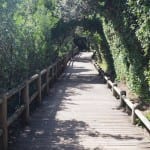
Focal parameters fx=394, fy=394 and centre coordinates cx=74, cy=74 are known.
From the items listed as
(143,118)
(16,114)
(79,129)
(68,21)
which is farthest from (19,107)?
(68,21)

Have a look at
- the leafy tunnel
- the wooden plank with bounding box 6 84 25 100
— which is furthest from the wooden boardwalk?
the leafy tunnel

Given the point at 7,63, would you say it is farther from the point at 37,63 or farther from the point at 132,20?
the point at 37,63

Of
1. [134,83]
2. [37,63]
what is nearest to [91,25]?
[37,63]

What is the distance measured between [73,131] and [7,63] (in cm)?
215

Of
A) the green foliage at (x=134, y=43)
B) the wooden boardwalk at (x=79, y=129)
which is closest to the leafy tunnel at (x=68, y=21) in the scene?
the green foliage at (x=134, y=43)

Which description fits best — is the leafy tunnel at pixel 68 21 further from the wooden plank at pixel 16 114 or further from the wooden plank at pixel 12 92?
the wooden plank at pixel 16 114

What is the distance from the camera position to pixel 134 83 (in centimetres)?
1200

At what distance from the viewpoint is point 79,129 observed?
28.6ft

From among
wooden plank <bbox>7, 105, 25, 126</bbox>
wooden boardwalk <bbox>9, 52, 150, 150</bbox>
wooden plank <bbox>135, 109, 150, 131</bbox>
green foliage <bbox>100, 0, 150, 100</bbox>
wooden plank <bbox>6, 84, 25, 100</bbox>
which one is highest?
green foliage <bbox>100, 0, 150, 100</bbox>

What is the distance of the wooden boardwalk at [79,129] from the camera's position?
24.3 feet

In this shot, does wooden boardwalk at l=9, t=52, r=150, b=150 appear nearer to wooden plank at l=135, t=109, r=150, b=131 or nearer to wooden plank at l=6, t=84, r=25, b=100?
wooden plank at l=135, t=109, r=150, b=131

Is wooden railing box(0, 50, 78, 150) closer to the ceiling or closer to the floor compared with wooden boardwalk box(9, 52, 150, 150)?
closer to the ceiling

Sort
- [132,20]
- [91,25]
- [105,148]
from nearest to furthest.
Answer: [105,148], [132,20], [91,25]

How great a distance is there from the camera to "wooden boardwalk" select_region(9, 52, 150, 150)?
292 inches
